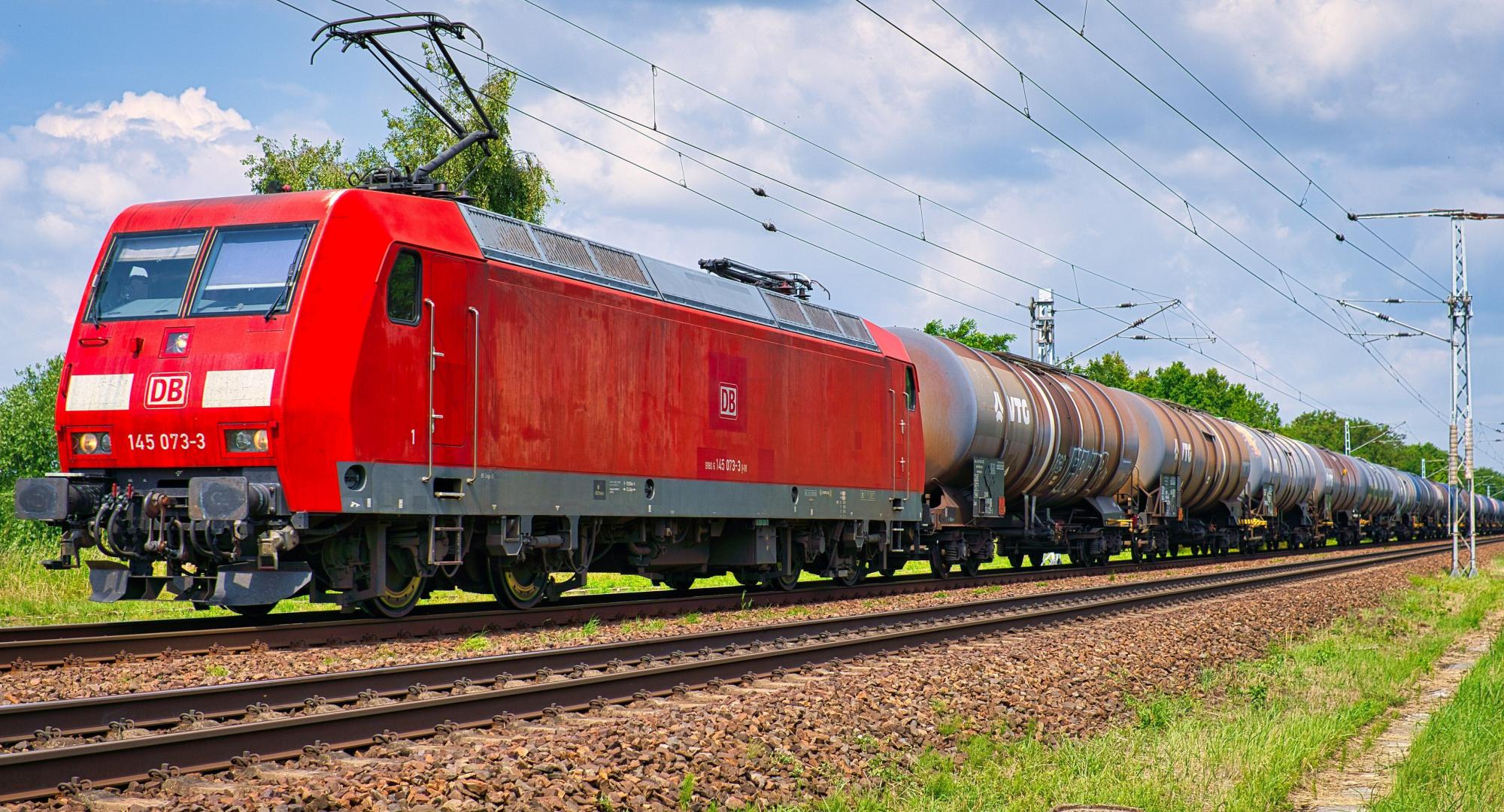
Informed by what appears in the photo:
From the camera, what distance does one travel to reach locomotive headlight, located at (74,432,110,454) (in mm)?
11109

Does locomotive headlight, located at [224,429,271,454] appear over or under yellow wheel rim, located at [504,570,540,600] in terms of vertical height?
over

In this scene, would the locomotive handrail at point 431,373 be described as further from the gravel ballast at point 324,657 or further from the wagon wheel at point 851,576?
the wagon wheel at point 851,576

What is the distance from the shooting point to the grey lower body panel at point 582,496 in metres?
11.2

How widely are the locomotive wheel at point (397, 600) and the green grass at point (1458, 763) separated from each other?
28.0ft

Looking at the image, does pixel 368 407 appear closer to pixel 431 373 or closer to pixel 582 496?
pixel 431 373

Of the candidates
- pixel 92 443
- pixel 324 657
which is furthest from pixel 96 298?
pixel 324 657

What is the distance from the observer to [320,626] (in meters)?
11.2

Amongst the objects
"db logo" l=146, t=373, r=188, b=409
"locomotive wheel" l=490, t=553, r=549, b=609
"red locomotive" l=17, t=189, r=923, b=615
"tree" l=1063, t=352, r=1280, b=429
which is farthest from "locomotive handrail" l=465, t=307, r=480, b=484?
"tree" l=1063, t=352, r=1280, b=429

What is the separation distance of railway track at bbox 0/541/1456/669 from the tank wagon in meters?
0.36

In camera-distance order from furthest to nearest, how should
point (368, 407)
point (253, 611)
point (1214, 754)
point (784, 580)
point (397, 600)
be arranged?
point (784, 580), point (397, 600), point (253, 611), point (368, 407), point (1214, 754)

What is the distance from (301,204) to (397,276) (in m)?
1.03

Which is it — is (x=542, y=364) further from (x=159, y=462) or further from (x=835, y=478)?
(x=835, y=478)

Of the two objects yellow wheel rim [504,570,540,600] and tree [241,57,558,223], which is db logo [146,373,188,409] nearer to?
yellow wheel rim [504,570,540,600]

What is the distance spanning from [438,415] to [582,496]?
2326 millimetres
